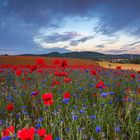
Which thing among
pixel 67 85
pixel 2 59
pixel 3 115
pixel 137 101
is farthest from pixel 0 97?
pixel 2 59

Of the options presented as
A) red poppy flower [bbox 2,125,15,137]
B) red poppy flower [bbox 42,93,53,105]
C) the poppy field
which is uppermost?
red poppy flower [bbox 42,93,53,105]

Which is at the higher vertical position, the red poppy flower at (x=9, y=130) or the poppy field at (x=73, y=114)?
the red poppy flower at (x=9, y=130)

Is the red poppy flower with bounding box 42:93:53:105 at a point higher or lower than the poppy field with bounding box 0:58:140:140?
higher

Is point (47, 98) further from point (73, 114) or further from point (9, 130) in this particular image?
point (9, 130)

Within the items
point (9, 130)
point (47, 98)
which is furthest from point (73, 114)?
point (9, 130)

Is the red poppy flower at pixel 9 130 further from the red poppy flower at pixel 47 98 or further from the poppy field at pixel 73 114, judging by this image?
the red poppy flower at pixel 47 98

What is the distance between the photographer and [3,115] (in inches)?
152

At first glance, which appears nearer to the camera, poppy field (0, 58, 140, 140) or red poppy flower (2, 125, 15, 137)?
red poppy flower (2, 125, 15, 137)

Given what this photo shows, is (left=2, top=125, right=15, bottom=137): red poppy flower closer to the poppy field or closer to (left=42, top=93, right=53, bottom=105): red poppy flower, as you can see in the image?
the poppy field

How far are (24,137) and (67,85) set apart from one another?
3.86 metres

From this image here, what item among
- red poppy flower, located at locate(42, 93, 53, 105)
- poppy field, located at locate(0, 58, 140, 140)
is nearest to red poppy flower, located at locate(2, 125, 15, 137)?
poppy field, located at locate(0, 58, 140, 140)

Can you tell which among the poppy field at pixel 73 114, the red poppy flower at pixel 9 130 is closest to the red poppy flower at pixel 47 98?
the poppy field at pixel 73 114

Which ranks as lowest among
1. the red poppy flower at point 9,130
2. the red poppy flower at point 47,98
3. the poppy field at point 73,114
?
the poppy field at point 73,114

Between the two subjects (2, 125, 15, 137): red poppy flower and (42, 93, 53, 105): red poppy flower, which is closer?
(2, 125, 15, 137): red poppy flower
